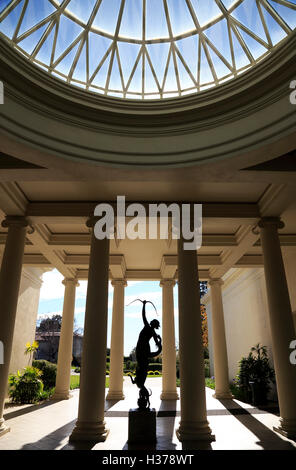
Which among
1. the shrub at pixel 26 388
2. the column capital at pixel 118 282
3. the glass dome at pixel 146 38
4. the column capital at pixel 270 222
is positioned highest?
the glass dome at pixel 146 38

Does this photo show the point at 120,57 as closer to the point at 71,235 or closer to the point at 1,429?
the point at 71,235

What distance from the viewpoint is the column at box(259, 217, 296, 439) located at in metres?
12.4

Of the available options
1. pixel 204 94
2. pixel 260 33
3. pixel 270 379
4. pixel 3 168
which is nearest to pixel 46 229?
pixel 3 168

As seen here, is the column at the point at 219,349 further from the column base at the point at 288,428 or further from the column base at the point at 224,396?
the column base at the point at 288,428

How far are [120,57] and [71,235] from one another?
30.8 feet

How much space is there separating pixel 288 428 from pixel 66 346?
52.0 feet

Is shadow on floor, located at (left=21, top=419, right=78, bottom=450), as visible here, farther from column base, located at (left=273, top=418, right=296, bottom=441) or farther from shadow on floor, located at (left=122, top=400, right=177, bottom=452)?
column base, located at (left=273, top=418, right=296, bottom=441)

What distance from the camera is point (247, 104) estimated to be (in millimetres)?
11203

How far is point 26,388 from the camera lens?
21.0m

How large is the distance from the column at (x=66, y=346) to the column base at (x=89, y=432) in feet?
39.7

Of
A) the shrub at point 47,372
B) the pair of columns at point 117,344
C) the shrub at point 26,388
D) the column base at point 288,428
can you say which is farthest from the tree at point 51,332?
the column base at point 288,428

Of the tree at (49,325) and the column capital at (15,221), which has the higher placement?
the tree at (49,325)

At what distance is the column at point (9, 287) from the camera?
1261 centimetres

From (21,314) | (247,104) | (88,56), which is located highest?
(88,56)
